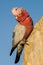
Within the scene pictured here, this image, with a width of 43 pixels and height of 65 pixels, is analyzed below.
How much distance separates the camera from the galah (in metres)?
5.14

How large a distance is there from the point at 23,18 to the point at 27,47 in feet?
1.40

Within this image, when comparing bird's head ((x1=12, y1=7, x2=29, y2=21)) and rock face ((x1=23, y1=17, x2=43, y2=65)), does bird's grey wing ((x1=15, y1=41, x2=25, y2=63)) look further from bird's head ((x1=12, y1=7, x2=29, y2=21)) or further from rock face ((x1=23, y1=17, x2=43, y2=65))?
bird's head ((x1=12, y1=7, x2=29, y2=21))

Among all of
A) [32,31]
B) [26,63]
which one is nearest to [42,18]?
[32,31]

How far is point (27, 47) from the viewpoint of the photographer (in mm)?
5312

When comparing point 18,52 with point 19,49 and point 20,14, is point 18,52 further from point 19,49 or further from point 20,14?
point 20,14

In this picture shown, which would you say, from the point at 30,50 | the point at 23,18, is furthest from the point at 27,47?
the point at 23,18

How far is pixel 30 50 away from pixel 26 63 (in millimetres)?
182

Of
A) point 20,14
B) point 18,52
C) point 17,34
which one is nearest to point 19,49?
point 18,52

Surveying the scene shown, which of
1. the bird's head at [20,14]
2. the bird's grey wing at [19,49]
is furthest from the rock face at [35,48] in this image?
the bird's head at [20,14]

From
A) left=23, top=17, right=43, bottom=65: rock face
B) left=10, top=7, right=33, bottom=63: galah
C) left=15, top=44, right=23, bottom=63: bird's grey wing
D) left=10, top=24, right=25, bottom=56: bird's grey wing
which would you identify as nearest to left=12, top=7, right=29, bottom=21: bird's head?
left=10, top=7, right=33, bottom=63: galah

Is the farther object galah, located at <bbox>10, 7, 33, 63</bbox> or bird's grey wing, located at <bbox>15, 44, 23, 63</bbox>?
bird's grey wing, located at <bbox>15, 44, 23, 63</bbox>

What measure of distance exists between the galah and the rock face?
0.09 metres

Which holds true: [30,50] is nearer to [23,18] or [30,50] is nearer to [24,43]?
[24,43]

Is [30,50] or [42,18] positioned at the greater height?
[42,18]
